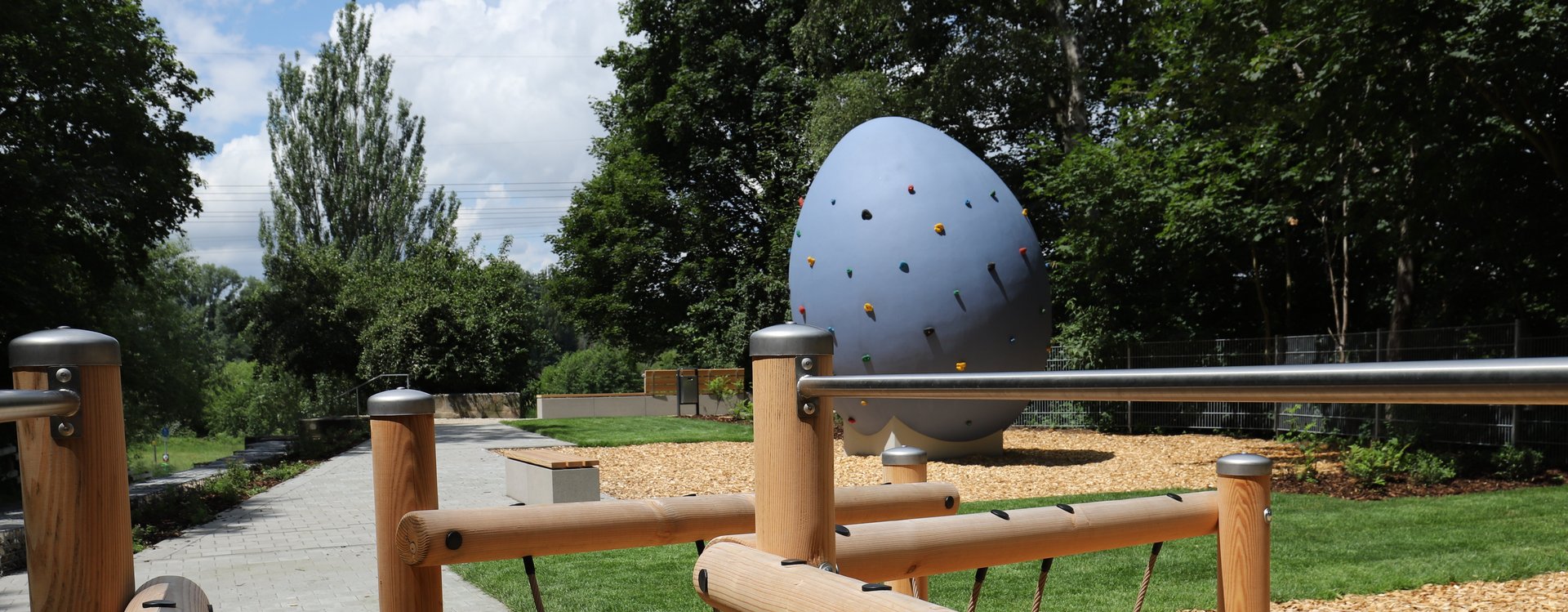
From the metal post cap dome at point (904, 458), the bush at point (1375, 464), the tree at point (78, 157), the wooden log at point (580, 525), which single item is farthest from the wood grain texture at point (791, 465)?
the tree at point (78, 157)

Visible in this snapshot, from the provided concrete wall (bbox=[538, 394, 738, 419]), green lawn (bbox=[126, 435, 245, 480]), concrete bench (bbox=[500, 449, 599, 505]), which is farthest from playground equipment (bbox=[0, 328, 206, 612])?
green lawn (bbox=[126, 435, 245, 480])

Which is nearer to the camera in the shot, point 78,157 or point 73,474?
point 73,474

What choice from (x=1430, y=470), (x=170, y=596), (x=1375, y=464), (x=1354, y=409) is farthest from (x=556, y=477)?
(x=1354, y=409)

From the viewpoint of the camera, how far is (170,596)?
2.09 m

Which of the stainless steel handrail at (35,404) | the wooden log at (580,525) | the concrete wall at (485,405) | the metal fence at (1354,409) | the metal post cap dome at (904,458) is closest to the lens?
the stainless steel handrail at (35,404)

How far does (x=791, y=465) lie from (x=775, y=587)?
0.22 meters

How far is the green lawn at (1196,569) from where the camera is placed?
5965 mm

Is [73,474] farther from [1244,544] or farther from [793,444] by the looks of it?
[1244,544]

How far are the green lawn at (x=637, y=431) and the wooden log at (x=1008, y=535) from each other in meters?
14.8

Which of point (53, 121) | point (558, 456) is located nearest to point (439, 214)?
point (53, 121)

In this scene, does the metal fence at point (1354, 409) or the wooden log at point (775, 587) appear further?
the metal fence at point (1354, 409)

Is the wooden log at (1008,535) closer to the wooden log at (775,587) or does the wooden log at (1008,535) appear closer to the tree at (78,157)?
the wooden log at (775,587)

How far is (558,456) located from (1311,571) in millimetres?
6386

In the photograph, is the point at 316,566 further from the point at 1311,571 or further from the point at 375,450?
the point at 1311,571
